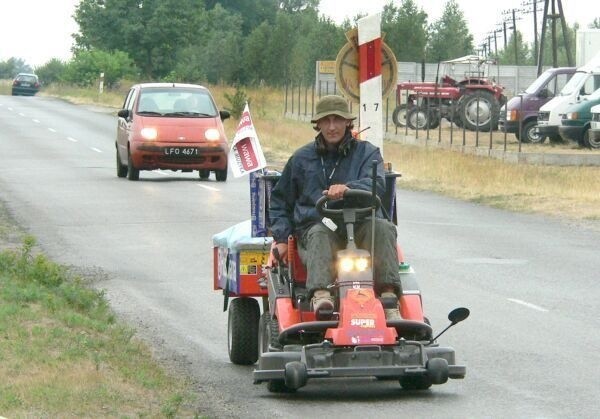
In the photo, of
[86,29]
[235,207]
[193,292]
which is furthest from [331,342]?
[86,29]

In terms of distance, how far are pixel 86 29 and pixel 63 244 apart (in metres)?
86.4

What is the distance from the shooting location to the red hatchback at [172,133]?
27.9 m

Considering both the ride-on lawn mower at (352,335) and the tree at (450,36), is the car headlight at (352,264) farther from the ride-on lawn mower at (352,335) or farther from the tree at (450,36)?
the tree at (450,36)

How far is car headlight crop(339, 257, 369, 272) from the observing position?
8.77m

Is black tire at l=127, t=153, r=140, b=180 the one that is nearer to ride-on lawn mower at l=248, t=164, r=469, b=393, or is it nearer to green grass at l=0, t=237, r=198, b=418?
green grass at l=0, t=237, r=198, b=418

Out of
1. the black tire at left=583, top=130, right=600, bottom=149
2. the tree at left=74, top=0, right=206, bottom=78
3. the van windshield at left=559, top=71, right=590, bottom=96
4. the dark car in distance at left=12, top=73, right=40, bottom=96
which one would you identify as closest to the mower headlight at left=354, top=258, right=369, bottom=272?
the black tire at left=583, top=130, right=600, bottom=149

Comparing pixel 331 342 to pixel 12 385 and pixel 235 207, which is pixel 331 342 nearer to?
pixel 12 385

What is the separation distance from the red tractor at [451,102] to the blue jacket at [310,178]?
3616 cm

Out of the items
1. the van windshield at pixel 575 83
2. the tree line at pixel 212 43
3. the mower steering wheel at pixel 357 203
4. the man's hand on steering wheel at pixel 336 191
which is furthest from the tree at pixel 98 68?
the man's hand on steering wheel at pixel 336 191

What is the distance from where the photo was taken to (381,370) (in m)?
8.45

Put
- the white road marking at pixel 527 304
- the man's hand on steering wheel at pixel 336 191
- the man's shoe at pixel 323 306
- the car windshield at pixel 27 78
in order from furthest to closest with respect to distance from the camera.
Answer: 1. the car windshield at pixel 27 78
2. the white road marking at pixel 527 304
3. the man's hand on steering wheel at pixel 336 191
4. the man's shoe at pixel 323 306

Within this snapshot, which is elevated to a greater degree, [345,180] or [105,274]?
[345,180]

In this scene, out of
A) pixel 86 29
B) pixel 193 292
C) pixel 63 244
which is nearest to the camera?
pixel 193 292

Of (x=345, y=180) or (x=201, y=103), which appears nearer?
(x=345, y=180)
